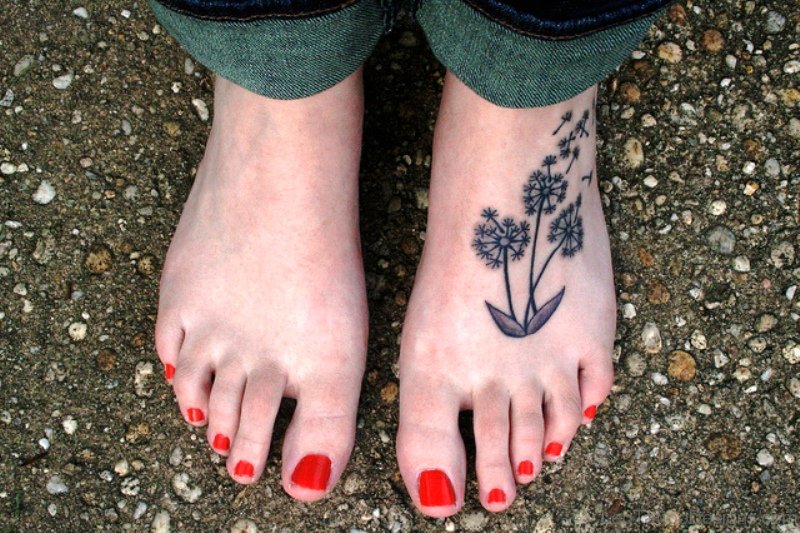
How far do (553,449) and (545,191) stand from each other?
0.44m

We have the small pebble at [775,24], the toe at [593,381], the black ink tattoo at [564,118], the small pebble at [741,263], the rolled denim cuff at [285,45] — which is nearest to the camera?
the rolled denim cuff at [285,45]

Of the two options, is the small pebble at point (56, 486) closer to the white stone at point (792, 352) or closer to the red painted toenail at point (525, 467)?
the red painted toenail at point (525, 467)

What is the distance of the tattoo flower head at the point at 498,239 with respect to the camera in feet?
4.23

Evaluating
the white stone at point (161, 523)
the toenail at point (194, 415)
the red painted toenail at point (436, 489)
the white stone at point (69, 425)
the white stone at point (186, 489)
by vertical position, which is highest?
the red painted toenail at point (436, 489)

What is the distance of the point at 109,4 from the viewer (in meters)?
1.60

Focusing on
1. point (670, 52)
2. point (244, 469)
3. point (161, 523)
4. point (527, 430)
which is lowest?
point (161, 523)

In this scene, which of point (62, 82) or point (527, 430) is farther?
point (62, 82)

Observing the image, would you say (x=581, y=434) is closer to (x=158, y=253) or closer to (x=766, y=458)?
(x=766, y=458)

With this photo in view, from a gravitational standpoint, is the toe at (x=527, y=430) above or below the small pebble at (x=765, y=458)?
above

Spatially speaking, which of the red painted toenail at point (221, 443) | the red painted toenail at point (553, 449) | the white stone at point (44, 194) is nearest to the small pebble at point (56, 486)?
the red painted toenail at point (221, 443)

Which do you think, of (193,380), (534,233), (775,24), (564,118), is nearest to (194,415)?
(193,380)

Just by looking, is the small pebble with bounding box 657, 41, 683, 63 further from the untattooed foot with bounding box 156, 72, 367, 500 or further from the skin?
the untattooed foot with bounding box 156, 72, 367, 500

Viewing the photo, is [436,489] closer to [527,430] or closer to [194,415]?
[527,430]

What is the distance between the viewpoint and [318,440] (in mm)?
1296
